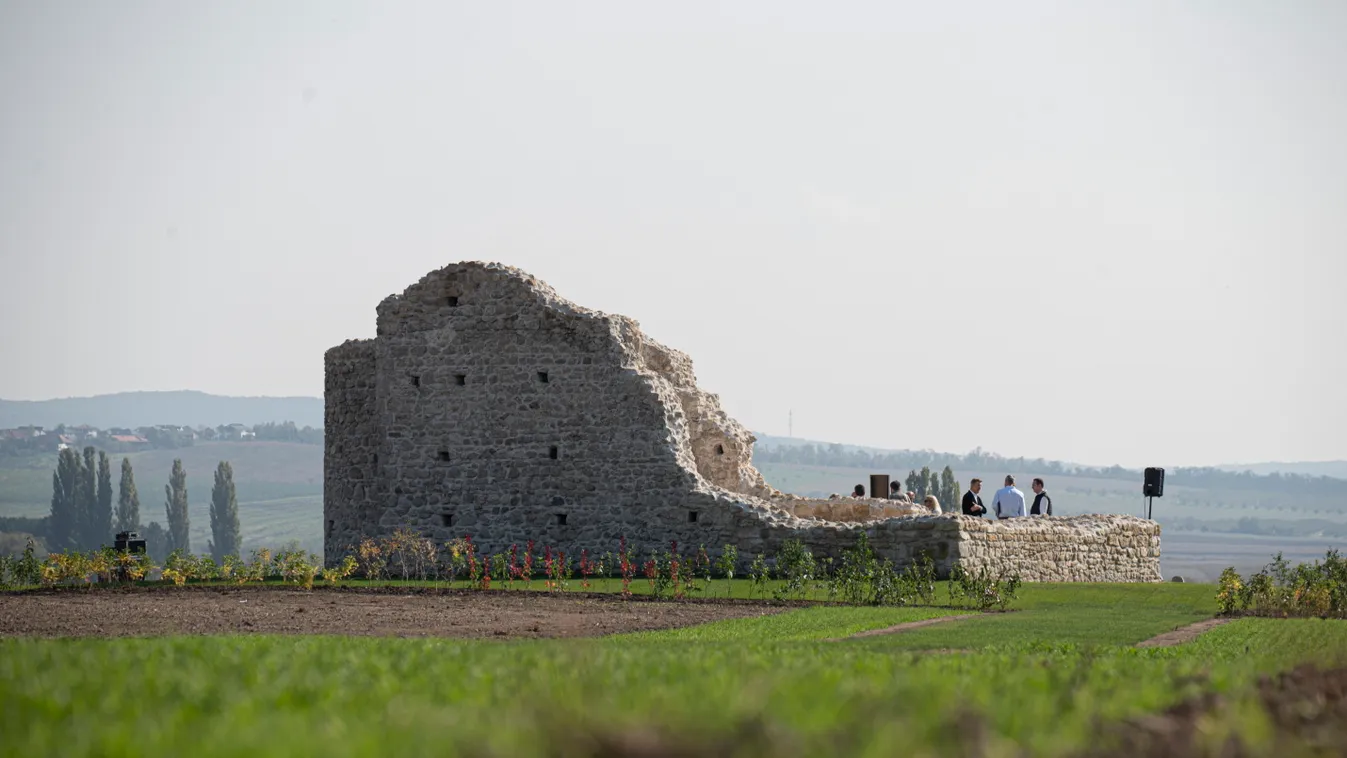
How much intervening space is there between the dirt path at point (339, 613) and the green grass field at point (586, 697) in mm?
3890

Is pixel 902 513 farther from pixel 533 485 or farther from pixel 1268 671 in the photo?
pixel 1268 671

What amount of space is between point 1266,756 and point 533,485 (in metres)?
22.0

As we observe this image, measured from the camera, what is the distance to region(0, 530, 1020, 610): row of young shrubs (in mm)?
20672

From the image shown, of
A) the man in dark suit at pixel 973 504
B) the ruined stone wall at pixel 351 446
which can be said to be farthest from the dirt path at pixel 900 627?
the ruined stone wall at pixel 351 446

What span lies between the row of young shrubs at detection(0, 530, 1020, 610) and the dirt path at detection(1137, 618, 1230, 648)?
2.94 metres

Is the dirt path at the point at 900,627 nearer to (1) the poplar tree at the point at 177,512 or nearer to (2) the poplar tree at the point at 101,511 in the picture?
(1) the poplar tree at the point at 177,512

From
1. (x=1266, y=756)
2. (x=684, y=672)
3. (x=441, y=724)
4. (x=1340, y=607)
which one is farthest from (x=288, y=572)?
(x=1266, y=756)

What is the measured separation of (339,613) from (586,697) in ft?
38.3

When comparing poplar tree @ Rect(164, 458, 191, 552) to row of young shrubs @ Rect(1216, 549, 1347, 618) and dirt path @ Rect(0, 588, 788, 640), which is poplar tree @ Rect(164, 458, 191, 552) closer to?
dirt path @ Rect(0, 588, 788, 640)

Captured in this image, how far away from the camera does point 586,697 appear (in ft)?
23.4

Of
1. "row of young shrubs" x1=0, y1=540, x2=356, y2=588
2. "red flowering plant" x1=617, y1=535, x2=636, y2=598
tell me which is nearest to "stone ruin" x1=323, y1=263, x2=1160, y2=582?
"red flowering plant" x1=617, y1=535, x2=636, y2=598

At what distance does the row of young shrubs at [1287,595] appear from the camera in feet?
63.5

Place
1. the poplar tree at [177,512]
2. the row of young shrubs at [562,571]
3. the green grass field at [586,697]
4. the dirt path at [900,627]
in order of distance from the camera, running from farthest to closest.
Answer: the poplar tree at [177,512]
the row of young shrubs at [562,571]
the dirt path at [900,627]
the green grass field at [586,697]

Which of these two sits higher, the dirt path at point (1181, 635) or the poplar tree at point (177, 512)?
the dirt path at point (1181, 635)
